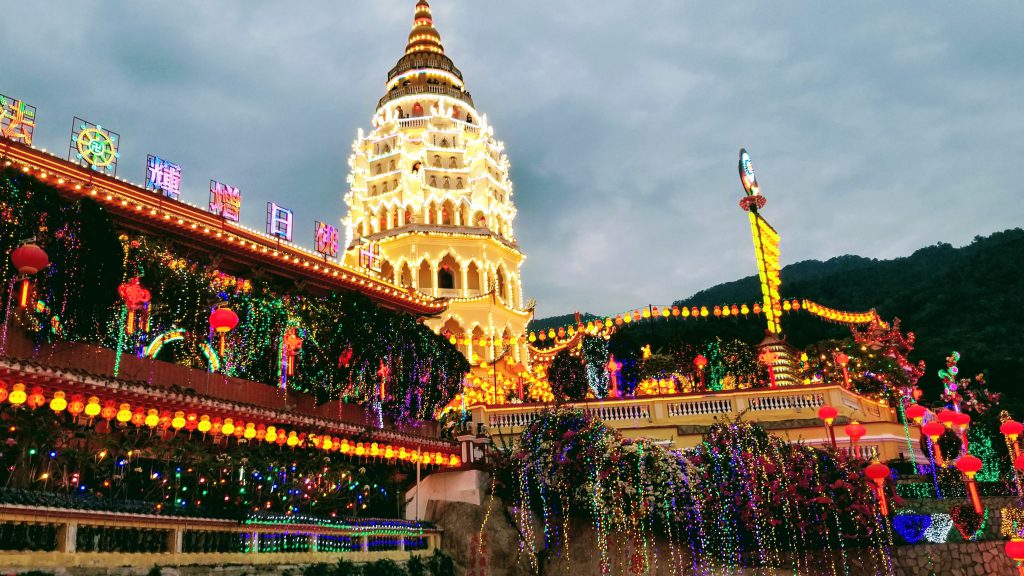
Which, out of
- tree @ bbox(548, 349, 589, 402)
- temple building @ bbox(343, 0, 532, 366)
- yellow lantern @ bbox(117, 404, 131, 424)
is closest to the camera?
yellow lantern @ bbox(117, 404, 131, 424)

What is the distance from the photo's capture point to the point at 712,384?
41.1 m

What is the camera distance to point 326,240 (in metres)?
26.5

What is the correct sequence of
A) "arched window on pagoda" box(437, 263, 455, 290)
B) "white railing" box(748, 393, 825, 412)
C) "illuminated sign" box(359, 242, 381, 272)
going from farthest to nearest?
"arched window on pagoda" box(437, 263, 455, 290)
"illuminated sign" box(359, 242, 381, 272)
"white railing" box(748, 393, 825, 412)

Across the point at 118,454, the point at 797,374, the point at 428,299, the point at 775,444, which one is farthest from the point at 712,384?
the point at 118,454

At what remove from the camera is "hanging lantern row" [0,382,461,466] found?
1368 centimetres

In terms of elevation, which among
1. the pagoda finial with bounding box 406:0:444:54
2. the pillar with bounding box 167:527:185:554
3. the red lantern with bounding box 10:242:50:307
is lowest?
the pillar with bounding box 167:527:185:554

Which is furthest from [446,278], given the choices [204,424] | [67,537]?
[67,537]

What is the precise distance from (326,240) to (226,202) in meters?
4.27

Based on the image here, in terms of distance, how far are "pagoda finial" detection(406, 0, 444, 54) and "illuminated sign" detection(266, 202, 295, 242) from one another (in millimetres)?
31360

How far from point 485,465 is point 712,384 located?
2342cm

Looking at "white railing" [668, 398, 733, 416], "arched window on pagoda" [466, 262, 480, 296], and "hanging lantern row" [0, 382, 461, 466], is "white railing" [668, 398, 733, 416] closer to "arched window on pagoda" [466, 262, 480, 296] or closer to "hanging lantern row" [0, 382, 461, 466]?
"hanging lantern row" [0, 382, 461, 466]

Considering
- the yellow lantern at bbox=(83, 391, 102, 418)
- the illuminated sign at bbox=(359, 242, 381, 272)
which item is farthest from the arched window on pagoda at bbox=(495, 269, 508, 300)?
the yellow lantern at bbox=(83, 391, 102, 418)

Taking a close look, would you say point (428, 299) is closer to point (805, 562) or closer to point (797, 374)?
point (805, 562)

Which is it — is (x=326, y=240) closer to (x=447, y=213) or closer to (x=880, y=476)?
(x=880, y=476)
